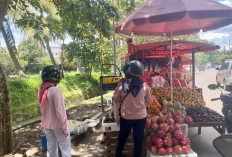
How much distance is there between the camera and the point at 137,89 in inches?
94.2

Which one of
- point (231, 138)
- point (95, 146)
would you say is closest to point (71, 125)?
point (95, 146)

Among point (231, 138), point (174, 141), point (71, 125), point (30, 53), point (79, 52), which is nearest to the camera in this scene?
point (231, 138)

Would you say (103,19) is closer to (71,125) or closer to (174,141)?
(71,125)

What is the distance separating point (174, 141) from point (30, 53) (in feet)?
100

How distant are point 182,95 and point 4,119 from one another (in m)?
3.89

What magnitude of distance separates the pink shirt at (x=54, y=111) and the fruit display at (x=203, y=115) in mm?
2485

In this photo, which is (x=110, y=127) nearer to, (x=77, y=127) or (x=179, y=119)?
(x=179, y=119)

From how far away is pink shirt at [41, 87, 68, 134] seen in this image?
7.33ft

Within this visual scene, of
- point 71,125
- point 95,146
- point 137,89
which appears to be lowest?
point 95,146

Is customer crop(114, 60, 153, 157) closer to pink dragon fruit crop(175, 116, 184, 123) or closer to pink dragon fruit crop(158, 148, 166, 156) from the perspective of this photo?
pink dragon fruit crop(158, 148, 166, 156)

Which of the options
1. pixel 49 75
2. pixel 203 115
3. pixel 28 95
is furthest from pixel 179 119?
pixel 28 95

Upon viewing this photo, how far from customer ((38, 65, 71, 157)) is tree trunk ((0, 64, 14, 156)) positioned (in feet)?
4.01

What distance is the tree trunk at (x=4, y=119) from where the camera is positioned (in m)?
3.08

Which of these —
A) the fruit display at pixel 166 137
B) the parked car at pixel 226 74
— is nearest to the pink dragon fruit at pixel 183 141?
the fruit display at pixel 166 137
